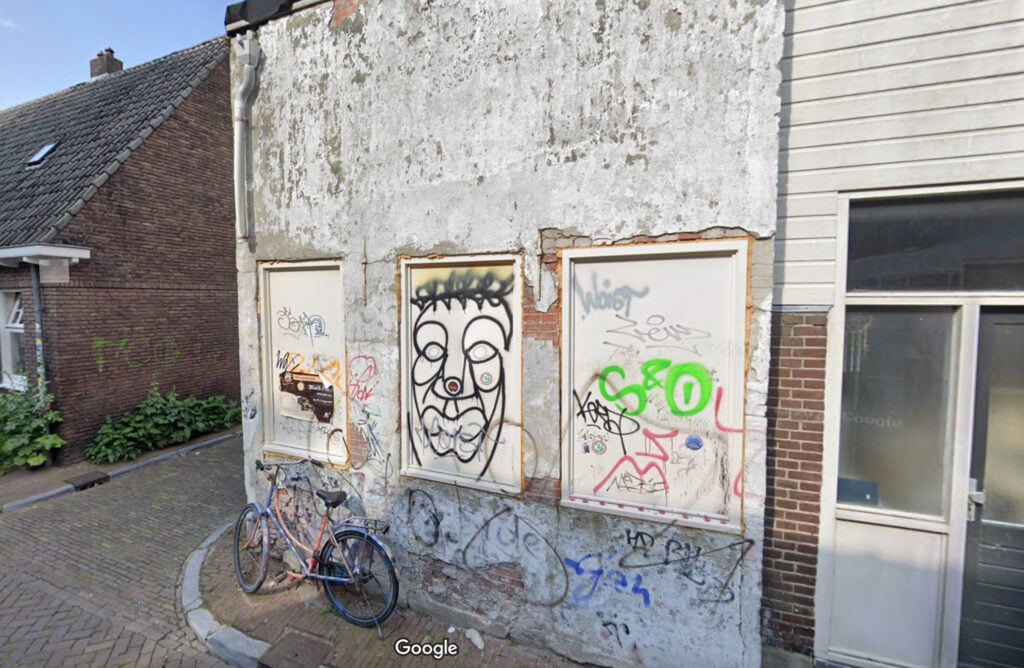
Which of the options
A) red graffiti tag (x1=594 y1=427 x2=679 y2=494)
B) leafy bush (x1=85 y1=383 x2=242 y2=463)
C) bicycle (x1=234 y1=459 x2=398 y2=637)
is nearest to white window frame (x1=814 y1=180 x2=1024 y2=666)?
red graffiti tag (x1=594 y1=427 x2=679 y2=494)

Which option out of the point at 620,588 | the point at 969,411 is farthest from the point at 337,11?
the point at 969,411

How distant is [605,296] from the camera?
10.1ft

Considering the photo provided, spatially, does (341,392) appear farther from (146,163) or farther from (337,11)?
(146,163)

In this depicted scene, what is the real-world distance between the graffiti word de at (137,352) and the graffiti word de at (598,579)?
28.6 ft

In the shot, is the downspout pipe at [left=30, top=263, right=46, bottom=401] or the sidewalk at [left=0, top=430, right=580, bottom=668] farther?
the downspout pipe at [left=30, top=263, right=46, bottom=401]

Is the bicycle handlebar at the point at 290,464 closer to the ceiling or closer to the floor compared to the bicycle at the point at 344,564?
closer to the ceiling

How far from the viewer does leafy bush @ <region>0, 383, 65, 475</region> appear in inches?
273

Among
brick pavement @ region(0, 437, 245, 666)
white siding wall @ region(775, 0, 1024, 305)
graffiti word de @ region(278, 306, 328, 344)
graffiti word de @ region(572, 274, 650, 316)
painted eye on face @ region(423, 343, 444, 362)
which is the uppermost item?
white siding wall @ region(775, 0, 1024, 305)

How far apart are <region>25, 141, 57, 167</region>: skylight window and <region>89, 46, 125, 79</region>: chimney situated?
12.7 feet

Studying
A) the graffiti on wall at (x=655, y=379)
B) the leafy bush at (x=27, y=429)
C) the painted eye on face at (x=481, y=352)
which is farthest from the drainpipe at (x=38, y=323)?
the graffiti on wall at (x=655, y=379)

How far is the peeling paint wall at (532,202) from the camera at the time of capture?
277 cm

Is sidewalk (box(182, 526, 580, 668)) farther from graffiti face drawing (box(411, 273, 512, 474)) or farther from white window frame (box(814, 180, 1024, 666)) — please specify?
white window frame (box(814, 180, 1024, 666))

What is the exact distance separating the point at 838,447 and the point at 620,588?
1735mm

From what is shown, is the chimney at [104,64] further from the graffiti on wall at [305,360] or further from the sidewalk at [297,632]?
the sidewalk at [297,632]
